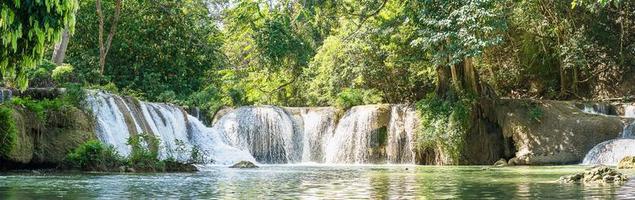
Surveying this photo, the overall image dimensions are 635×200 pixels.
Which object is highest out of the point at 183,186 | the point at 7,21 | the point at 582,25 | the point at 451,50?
the point at 582,25

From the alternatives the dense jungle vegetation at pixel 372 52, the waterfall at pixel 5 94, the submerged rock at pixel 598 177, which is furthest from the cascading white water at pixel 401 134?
the submerged rock at pixel 598 177

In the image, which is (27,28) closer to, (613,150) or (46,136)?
(46,136)

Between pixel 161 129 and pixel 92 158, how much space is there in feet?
19.6

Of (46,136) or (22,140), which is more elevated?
(46,136)

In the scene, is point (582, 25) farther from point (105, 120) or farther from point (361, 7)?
point (105, 120)

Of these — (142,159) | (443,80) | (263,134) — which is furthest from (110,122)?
(443,80)

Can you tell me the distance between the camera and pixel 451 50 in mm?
23062

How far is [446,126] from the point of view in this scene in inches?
969

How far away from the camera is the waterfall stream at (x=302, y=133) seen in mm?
24328

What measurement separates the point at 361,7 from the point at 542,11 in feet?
24.9

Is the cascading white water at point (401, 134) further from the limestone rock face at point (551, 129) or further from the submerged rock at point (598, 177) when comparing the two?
the submerged rock at point (598, 177)

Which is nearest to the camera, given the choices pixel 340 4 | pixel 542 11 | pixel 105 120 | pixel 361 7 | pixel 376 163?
pixel 105 120

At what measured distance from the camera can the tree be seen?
6.97 meters

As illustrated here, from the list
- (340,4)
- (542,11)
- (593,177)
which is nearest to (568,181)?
(593,177)
